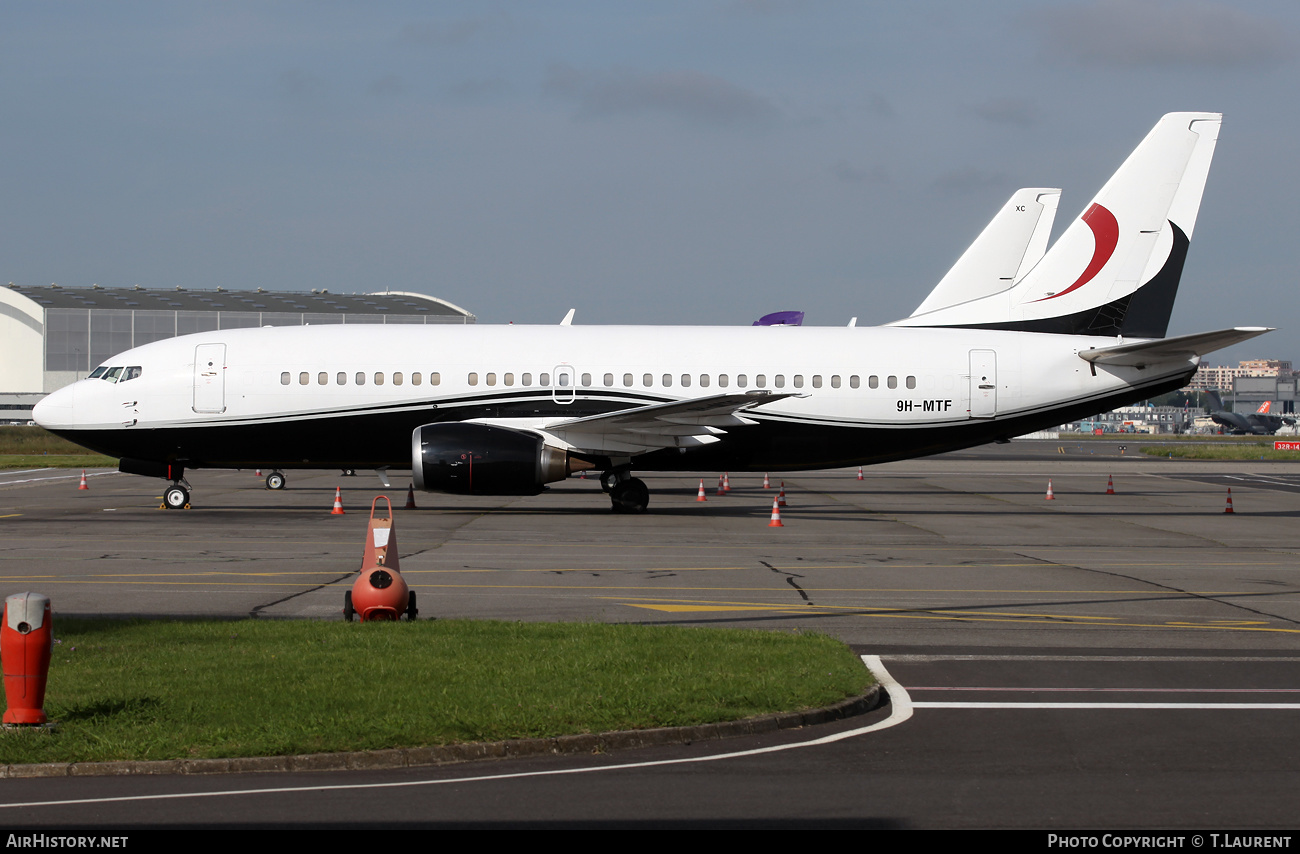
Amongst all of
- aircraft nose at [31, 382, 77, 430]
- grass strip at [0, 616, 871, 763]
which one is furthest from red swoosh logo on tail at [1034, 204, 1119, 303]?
aircraft nose at [31, 382, 77, 430]

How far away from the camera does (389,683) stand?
8562 millimetres

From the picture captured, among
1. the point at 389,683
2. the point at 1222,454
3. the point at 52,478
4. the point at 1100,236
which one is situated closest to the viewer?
the point at 389,683

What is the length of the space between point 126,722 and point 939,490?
106 feet

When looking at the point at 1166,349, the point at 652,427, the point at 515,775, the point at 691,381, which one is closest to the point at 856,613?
the point at 515,775

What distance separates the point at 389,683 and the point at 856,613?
6232 mm

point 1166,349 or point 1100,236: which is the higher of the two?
point 1100,236

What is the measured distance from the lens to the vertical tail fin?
27.5 metres

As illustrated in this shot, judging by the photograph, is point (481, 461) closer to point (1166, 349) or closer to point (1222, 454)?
point (1166, 349)

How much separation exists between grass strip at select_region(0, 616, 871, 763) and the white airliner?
1440 centimetres

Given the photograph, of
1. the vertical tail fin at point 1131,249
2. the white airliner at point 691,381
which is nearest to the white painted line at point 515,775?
the white airliner at point 691,381

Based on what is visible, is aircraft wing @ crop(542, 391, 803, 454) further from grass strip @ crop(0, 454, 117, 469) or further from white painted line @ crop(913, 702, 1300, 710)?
grass strip @ crop(0, 454, 117, 469)

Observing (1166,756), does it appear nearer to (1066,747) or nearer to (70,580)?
(1066,747)

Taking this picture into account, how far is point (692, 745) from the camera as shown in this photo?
7.75 metres

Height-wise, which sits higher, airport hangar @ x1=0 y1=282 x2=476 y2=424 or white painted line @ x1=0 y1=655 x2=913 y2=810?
airport hangar @ x1=0 y1=282 x2=476 y2=424
